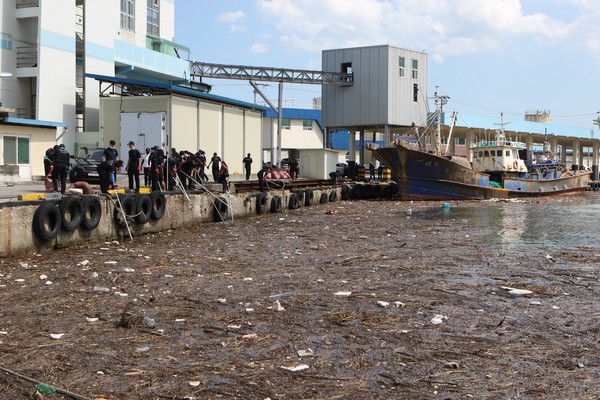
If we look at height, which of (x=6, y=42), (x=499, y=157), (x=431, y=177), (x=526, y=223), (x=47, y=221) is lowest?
(x=526, y=223)

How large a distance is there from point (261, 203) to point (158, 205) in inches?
251

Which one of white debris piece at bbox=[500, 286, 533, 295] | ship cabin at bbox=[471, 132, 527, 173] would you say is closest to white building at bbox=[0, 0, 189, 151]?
ship cabin at bbox=[471, 132, 527, 173]

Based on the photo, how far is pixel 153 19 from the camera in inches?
1670

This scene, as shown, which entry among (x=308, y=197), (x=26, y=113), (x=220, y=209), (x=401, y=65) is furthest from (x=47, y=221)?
(x=401, y=65)

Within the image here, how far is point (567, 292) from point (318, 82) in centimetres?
3259

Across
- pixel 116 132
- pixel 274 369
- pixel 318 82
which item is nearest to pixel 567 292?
pixel 274 369

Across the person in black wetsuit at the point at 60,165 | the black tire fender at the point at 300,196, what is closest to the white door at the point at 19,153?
the person in black wetsuit at the point at 60,165

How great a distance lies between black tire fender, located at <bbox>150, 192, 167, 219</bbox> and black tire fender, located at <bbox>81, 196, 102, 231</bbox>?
218 cm

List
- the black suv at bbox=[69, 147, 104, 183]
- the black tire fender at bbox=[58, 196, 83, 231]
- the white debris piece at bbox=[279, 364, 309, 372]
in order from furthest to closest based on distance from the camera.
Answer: the black suv at bbox=[69, 147, 104, 183], the black tire fender at bbox=[58, 196, 83, 231], the white debris piece at bbox=[279, 364, 309, 372]

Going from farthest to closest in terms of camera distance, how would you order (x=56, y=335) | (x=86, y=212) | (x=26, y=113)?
(x=26, y=113) → (x=86, y=212) → (x=56, y=335)

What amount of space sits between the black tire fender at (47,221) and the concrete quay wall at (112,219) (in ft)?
0.25

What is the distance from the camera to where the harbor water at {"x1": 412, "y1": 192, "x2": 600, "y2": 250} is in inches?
597

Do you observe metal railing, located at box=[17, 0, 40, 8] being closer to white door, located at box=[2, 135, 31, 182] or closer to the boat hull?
white door, located at box=[2, 135, 31, 182]

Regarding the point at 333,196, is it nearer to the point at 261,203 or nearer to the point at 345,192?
the point at 345,192
